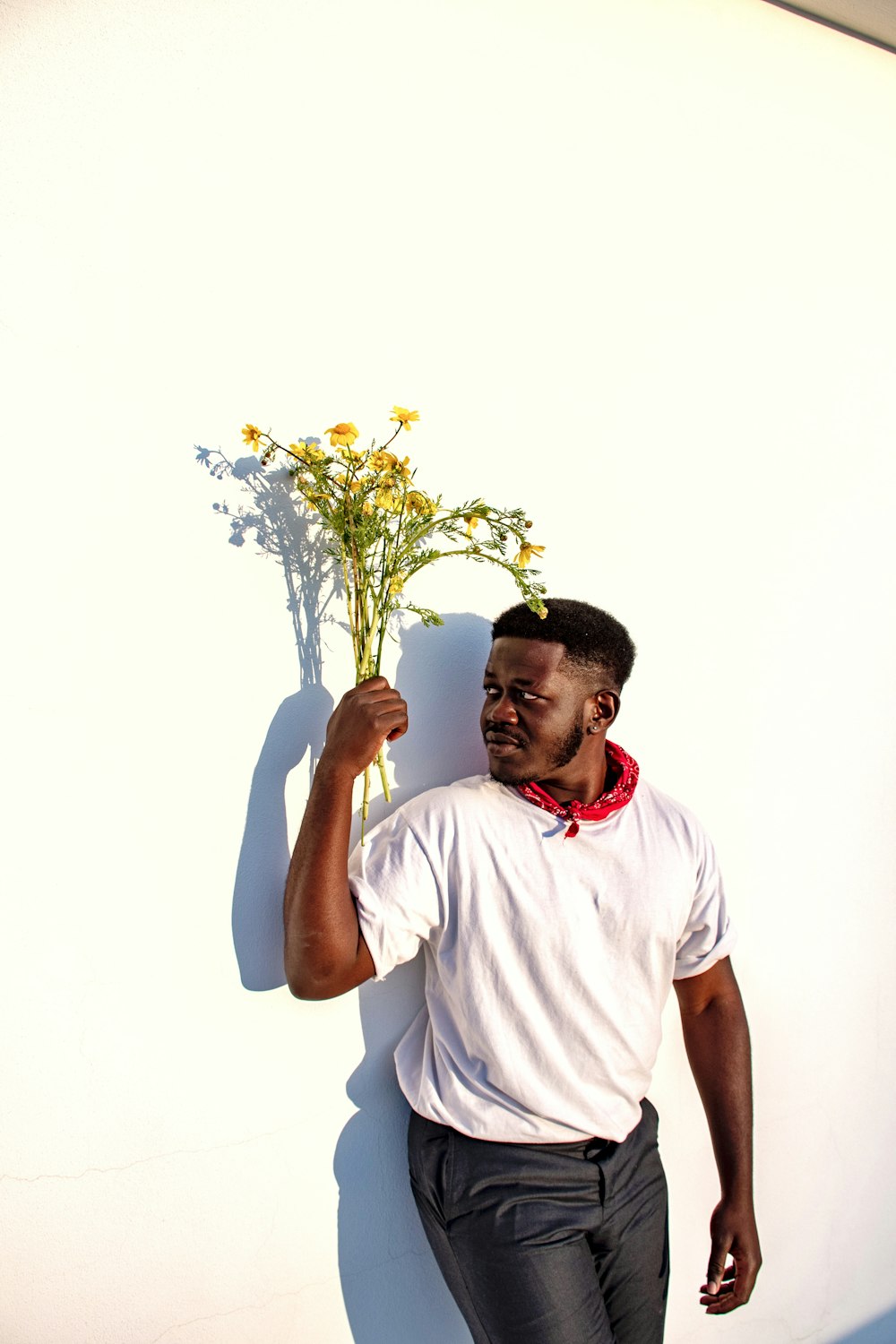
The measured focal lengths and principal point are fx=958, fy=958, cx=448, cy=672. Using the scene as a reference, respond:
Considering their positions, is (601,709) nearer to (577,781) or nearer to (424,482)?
(577,781)

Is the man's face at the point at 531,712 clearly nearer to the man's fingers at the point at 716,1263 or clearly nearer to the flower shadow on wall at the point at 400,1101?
the flower shadow on wall at the point at 400,1101

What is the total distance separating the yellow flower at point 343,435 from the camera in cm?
167

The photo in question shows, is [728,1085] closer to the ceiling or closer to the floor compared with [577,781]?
closer to the floor

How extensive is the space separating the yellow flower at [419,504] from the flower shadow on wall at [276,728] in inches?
8.4

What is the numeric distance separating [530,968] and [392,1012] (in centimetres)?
34

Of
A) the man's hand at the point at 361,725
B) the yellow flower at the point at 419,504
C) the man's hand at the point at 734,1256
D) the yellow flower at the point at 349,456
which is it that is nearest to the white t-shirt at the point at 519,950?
the man's hand at the point at 361,725

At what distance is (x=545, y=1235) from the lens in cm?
171

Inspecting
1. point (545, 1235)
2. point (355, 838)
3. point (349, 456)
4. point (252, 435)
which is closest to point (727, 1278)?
point (545, 1235)

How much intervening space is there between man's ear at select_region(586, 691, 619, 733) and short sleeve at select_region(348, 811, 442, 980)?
0.42 m

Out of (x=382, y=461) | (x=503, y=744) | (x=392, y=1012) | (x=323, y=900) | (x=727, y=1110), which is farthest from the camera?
(x=727, y=1110)

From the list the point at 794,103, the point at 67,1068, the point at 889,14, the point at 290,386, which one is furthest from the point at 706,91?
the point at 67,1068

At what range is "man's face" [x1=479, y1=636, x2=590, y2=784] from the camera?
1797mm

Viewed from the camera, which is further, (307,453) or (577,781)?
(577,781)

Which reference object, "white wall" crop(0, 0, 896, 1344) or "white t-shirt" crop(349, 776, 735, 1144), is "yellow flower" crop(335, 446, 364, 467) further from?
"white t-shirt" crop(349, 776, 735, 1144)
